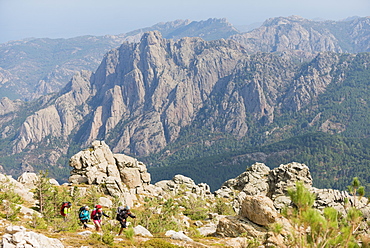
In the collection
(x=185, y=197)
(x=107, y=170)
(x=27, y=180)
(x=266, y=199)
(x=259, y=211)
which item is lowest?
(x=185, y=197)

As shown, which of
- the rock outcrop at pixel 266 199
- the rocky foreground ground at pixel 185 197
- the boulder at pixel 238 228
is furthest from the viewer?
the rock outcrop at pixel 266 199

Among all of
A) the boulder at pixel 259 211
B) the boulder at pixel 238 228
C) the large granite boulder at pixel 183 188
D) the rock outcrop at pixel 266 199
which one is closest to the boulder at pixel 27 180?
the large granite boulder at pixel 183 188

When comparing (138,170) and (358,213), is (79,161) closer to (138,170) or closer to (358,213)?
(138,170)

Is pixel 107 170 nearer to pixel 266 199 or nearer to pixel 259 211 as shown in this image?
pixel 266 199

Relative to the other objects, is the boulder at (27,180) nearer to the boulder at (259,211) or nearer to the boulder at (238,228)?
the boulder at (238,228)

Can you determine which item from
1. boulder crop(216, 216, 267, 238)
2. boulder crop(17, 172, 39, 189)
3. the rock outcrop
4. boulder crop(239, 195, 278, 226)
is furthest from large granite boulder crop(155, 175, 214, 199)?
boulder crop(239, 195, 278, 226)

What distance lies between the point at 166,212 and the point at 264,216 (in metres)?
37.8

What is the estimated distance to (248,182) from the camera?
5458 inches

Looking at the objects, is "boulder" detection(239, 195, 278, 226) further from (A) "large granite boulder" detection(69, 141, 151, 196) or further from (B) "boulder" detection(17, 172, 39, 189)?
(B) "boulder" detection(17, 172, 39, 189)

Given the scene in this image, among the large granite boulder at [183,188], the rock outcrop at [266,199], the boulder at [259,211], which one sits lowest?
the large granite boulder at [183,188]

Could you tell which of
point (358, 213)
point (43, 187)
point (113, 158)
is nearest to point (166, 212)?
point (43, 187)

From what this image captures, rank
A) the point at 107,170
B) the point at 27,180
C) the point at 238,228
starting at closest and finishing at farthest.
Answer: the point at 238,228 < the point at 27,180 < the point at 107,170

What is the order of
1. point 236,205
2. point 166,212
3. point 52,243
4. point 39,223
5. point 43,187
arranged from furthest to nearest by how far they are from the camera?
1. point 236,205
2. point 166,212
3. point 43,187
4. point 39,223
5. point 52,243

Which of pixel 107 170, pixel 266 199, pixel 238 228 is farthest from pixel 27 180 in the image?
pixel 266 199
